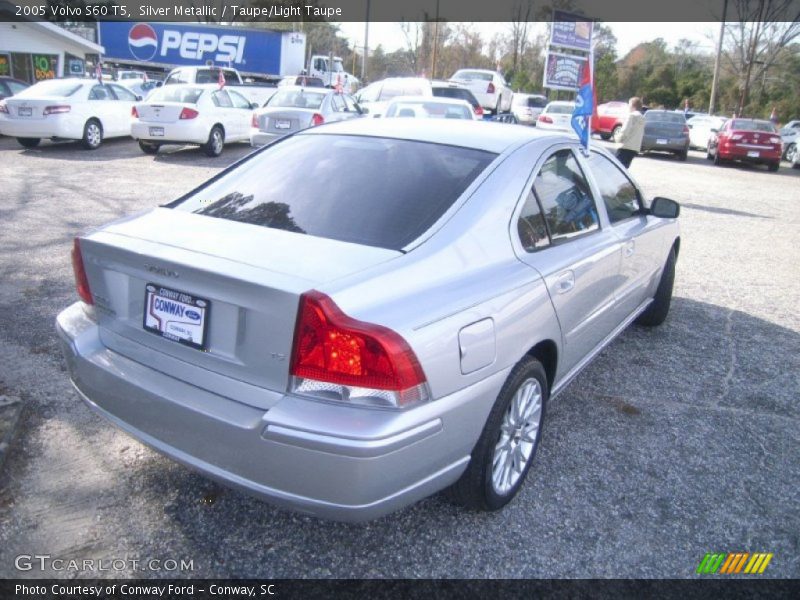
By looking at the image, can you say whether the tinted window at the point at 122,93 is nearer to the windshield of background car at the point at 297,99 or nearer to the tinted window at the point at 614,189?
the windshield of background car at the point at 297,99

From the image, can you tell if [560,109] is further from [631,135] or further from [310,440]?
[310,440]

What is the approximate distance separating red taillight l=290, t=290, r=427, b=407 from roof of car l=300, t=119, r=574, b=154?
1.38 m

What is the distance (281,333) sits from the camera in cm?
215

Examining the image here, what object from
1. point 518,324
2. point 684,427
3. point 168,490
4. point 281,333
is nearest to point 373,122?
point 518,324

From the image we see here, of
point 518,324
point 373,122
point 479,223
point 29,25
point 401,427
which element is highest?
point 29,25

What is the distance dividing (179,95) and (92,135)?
2.20 m

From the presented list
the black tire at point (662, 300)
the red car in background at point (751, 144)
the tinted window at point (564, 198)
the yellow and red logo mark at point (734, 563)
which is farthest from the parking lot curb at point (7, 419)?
the red car in background at point (751, 144)

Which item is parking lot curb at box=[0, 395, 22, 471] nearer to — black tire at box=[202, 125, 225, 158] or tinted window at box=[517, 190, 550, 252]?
tinted window at box=[517, 190, 550, 252]

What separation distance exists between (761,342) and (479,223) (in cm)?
357

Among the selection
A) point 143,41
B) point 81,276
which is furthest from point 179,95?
point 143,41

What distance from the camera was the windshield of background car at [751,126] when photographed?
19562mm

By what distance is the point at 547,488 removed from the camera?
3.10 m

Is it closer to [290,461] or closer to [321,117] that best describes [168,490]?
[290,461]

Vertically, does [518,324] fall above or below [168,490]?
above
